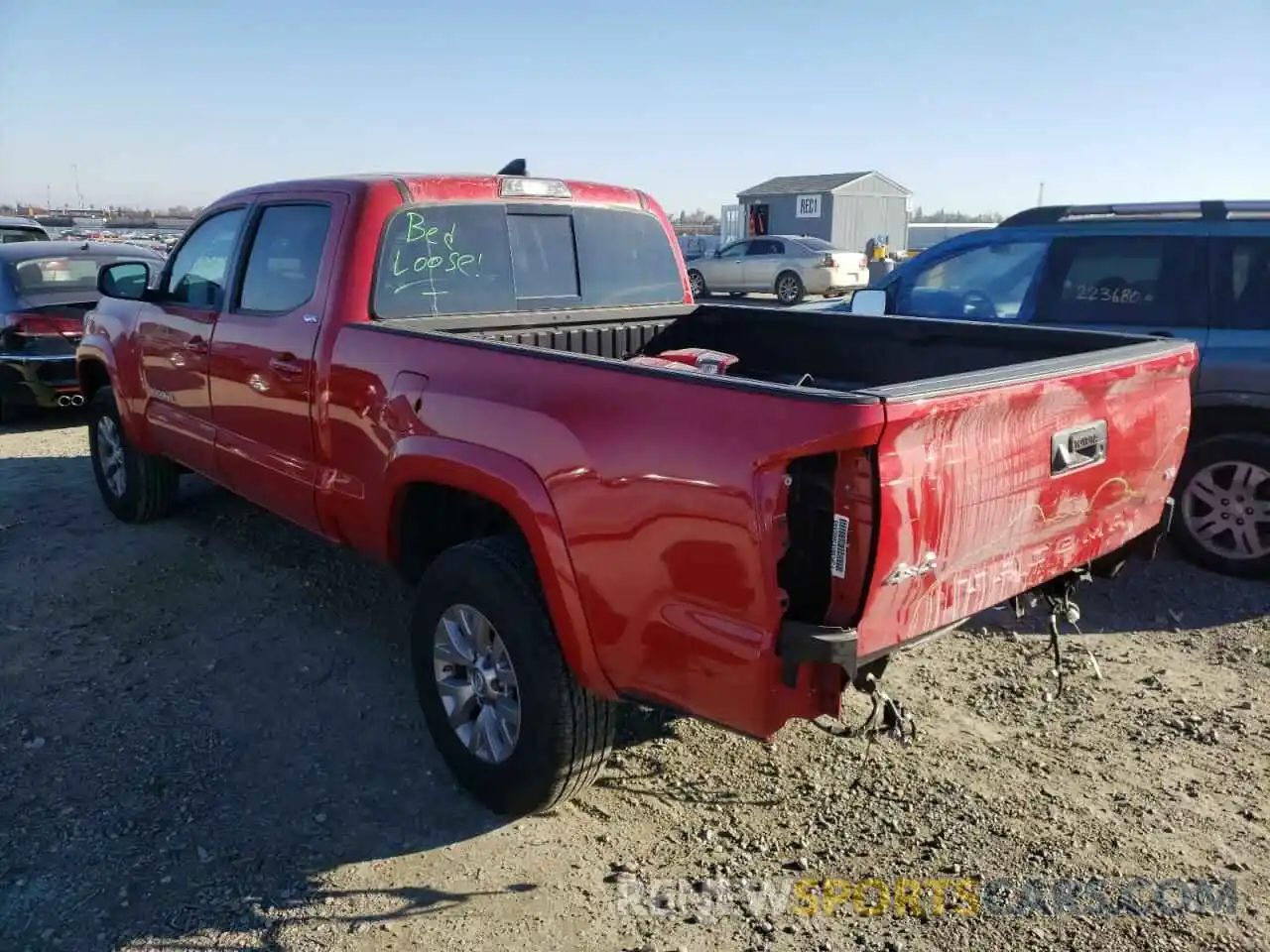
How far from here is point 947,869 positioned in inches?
116

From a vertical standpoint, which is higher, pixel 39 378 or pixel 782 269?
pixel 782 269

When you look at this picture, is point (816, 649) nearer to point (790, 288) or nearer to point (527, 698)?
point (527, 698)

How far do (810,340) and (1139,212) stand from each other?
238cm

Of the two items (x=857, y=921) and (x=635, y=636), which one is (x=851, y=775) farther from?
(x=635, y=636)

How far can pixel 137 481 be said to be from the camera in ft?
19.3

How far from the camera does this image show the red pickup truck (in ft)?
7.80

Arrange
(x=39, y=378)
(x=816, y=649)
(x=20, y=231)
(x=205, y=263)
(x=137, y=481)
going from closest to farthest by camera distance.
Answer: (x=816, y=649) → (x=205, y=263) → (x=137, y=481) → (x=39, y=378) → (x=20, y=231)

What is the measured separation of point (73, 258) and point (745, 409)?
8772 mm

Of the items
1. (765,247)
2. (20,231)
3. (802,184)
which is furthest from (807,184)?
(20,231)

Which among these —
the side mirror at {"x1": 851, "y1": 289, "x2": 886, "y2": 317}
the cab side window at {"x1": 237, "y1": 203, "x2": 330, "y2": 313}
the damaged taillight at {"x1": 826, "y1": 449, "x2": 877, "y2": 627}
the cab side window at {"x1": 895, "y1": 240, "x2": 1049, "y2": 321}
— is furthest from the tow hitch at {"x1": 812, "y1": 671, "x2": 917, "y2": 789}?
the side mirror at {"x1": 851, "y1": 289, "x2": 886, "y2": 317}

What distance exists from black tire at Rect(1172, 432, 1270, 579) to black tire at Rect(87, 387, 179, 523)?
5.68 metres

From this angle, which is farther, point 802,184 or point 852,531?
point 802,184

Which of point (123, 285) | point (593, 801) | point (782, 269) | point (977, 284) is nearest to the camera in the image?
point (593, 801)

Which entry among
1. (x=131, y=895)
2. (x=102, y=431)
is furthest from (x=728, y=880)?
(x=102, y=431)
